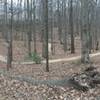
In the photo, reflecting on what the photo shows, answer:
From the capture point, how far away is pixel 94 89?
346 inches

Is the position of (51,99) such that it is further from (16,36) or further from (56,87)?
(16,36)

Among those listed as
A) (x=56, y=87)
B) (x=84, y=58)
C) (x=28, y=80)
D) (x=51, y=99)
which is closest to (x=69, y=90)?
(x=56, y=87)

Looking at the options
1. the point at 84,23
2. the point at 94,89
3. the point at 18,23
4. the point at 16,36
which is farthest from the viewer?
the point at 18,23

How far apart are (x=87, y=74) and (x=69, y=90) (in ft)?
3.53

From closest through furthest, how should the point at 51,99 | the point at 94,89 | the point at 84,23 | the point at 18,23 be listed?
the point at 51,99
the point at 94,89
the point at 84,23
the point at 18,23

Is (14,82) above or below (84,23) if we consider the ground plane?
below

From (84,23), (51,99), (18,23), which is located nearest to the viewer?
(51,99)

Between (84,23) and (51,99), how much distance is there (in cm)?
998

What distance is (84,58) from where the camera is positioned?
17.7 m

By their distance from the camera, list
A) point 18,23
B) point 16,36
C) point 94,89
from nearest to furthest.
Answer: point 94,89, point 16,36, point 18,23

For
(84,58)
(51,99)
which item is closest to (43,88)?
(51,99)

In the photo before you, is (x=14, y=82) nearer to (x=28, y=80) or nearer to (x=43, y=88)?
(x=28, y=80)

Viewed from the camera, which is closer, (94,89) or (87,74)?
(94,89)

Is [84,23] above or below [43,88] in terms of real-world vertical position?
above
